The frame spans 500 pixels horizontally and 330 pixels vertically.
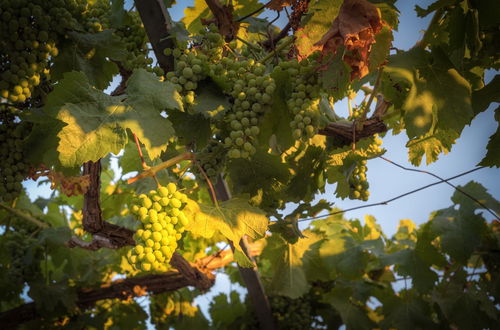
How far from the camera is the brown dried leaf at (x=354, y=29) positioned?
1.10 meters

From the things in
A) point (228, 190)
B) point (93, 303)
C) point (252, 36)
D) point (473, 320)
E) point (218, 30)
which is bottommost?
point (473, 320)

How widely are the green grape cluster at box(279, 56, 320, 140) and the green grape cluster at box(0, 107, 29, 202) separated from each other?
1033 millimetres

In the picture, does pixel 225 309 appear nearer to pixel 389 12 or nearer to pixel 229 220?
pixel 229 220

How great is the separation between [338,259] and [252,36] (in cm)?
142

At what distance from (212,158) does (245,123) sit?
0.31 m

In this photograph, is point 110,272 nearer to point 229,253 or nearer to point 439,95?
point 229,253

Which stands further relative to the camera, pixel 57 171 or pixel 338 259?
pixel 338 259

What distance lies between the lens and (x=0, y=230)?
107 inches

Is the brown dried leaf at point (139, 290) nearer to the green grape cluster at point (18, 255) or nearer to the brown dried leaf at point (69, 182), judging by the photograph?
the green grape cluster at point (18, 255)

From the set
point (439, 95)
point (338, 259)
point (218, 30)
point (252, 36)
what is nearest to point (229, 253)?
point (338, 259)

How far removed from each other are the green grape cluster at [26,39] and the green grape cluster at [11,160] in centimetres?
18

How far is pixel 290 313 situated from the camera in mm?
2770

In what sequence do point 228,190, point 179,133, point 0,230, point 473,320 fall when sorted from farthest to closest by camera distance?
1. point 0,230
2. point 473,320
3. point 228,190
4. point 179,133

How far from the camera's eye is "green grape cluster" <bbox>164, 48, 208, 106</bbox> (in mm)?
1289
